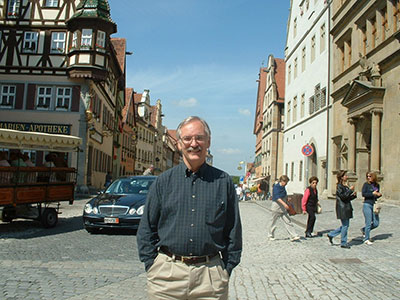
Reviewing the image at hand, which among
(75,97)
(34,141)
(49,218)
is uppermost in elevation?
(75,97)

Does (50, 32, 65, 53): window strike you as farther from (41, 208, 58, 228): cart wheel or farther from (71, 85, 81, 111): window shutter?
(41, 208, 58, 228): cart wheel

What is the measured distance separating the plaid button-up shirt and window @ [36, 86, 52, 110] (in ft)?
92.2

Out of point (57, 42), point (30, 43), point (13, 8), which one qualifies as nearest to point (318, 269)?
point (57, 42)

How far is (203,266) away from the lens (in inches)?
114

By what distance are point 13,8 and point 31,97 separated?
623 cm

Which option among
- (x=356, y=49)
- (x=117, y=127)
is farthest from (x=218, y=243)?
(x=117, y=127)

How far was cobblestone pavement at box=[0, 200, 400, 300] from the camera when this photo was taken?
5.70 metres

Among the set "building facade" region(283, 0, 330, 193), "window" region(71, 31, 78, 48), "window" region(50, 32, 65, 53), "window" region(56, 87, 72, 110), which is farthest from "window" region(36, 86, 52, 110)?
"building facade" region(283, 0, 330, 193)

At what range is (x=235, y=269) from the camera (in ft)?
23.7

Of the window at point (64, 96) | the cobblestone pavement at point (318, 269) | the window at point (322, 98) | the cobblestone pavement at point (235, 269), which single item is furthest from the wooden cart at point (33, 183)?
the window at point (322, 98)

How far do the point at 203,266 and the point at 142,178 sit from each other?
10.4m

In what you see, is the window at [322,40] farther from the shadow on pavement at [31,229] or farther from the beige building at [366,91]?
the shadow on pavement at [31,229]

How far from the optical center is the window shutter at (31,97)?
29.2 m

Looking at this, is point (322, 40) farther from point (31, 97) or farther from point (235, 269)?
point (235, 269)
